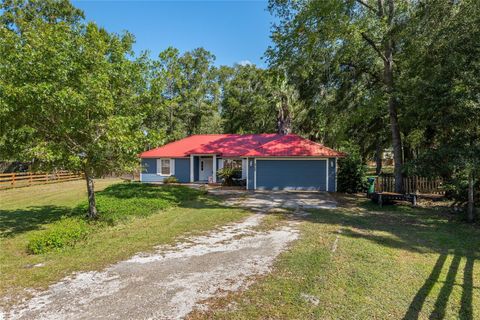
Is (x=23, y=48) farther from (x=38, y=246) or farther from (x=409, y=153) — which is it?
(x=409, y=153)

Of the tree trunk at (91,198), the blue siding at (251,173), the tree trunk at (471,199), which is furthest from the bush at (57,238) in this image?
the blue siding at (251,173)

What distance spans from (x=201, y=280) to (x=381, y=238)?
517 centimetres

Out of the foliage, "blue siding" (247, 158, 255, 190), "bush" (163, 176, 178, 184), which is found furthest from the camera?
"bush" (163, 176, 178, 184)

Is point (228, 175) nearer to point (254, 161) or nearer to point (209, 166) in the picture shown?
point (254, 161)

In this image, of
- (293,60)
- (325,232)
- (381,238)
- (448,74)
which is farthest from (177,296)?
(293,60)

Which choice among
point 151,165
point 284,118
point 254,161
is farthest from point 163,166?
point 284,118

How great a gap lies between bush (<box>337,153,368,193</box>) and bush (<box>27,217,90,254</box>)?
1504 centimetres

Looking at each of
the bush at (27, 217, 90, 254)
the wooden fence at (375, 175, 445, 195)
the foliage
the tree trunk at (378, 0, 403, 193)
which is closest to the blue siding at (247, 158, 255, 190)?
the foliage

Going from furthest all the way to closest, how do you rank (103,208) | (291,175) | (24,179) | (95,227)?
(24,179)
(291,175)
(103,208)
(95,227)

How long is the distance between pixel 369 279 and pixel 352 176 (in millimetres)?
14164

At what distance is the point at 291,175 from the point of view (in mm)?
19391

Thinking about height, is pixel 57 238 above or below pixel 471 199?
below

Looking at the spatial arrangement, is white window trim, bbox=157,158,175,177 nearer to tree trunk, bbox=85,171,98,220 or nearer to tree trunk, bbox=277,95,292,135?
tree trunk, bbox=277,95,292,135

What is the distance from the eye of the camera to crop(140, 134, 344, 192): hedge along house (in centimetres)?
1908
